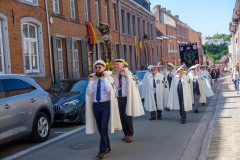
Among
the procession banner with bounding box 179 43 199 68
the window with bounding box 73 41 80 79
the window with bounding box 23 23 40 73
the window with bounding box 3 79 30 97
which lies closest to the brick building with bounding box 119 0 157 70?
the procession banner with bounding box 179 43 199 68

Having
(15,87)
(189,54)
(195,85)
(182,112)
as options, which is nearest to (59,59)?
(195,85)

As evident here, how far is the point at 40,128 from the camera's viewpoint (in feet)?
28.6

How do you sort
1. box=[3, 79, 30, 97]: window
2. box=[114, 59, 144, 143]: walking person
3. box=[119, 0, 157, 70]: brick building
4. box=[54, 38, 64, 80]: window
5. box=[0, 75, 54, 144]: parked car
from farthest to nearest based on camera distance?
box=[119, 0, 157, 70]: brick building → box=[54, 38, 64, 80]: window → box=[114, 59, 144, 143]: walking person → box=[3, 79, 30, 97]: window → box=[0, 75, 54, 144]: parked car

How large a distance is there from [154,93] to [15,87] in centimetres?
510

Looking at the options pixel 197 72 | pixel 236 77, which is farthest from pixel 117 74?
pixel 236 77

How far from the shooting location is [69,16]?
21.2 metres

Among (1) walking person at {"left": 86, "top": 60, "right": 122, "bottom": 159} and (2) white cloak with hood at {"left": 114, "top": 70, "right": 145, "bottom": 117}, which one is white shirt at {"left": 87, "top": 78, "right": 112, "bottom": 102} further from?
(2) white cloak with hood at {"left": 114, "top": 70, "right": 145, "bottom": 117}

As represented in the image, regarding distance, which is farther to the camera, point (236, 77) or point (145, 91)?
point (236, 77)

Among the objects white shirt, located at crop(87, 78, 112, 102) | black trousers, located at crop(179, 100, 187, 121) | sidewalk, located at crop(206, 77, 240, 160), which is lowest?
sidewalk, located at crop(206, 77, 240, 160)

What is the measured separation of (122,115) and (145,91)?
4.02 metres

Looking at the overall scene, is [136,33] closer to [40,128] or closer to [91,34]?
[91,34]

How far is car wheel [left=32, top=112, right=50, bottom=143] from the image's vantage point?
8438 millimetres

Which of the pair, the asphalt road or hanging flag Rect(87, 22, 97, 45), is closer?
the asphalt road

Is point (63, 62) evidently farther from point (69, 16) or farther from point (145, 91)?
point (145, 91)
